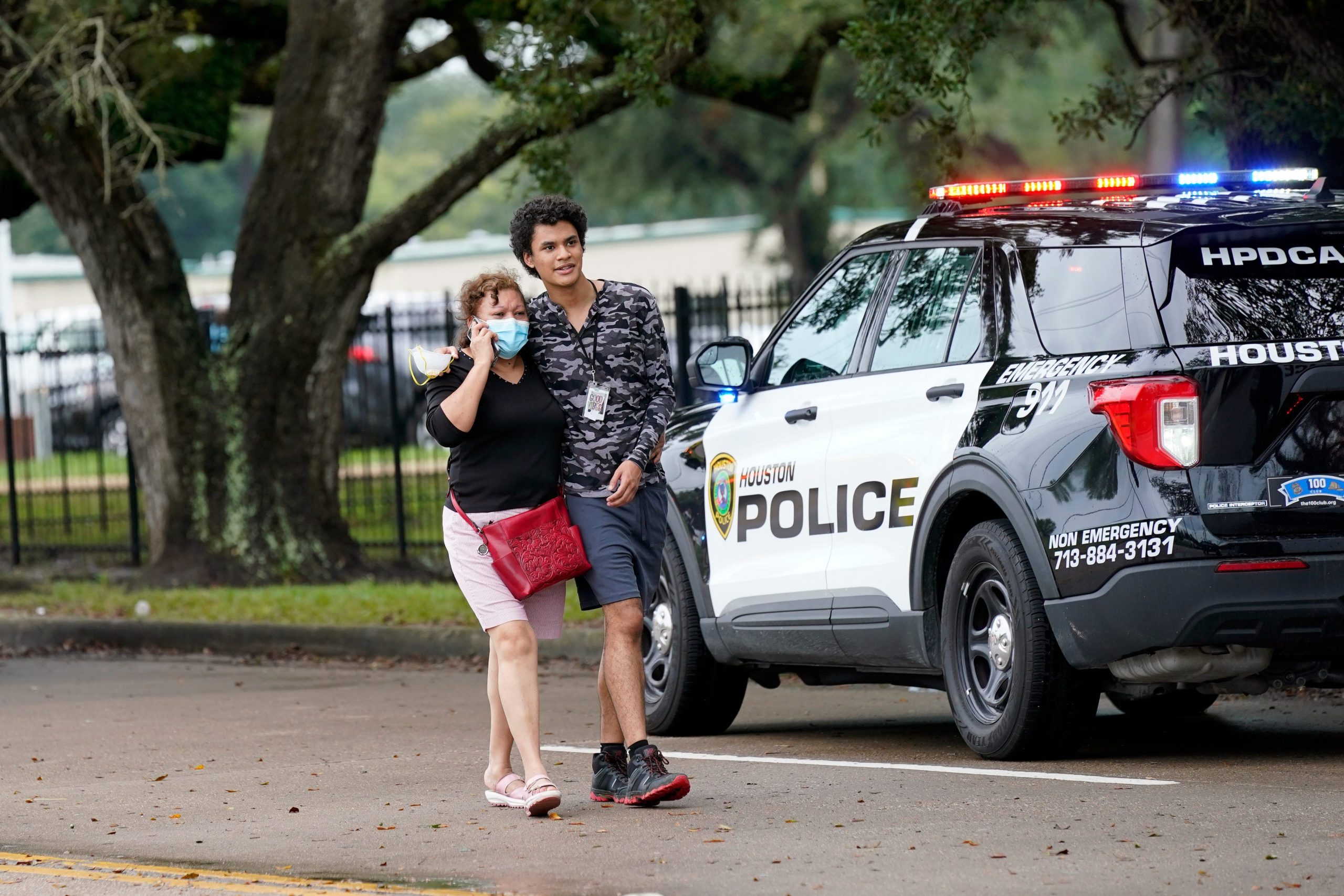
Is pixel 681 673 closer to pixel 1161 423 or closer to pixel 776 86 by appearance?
pixel 1161 423

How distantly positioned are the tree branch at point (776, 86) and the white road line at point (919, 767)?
30.9 ft

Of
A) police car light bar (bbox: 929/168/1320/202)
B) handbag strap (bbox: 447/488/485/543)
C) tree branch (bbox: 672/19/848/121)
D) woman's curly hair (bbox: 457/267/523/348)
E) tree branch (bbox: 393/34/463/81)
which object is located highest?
tree branch (bbox: 393/34/463/81)

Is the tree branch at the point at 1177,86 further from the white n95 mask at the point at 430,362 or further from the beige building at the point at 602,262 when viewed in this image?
the beige building at the point at 602,262

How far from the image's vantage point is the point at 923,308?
24.8ft

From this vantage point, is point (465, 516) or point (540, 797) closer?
point (540, 797)

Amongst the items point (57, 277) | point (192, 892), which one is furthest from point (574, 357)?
point (57, 277)

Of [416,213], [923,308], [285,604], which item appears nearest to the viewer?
[923,308]

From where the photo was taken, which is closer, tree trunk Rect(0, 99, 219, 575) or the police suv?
the police suv

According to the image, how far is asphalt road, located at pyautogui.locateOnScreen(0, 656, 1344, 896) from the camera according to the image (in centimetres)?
539

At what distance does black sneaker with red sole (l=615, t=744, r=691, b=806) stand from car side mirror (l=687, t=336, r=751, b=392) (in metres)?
2.01

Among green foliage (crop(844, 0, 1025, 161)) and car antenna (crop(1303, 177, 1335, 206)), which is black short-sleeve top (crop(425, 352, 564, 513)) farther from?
green foliage (crop(844, 0, 1025, 161))

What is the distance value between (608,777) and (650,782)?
0.24 meters


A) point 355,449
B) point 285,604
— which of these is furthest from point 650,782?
point 355,449

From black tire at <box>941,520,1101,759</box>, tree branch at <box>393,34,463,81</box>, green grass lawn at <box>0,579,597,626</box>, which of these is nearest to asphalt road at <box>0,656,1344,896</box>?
black tire at <box>941,520,1101,759</box>
